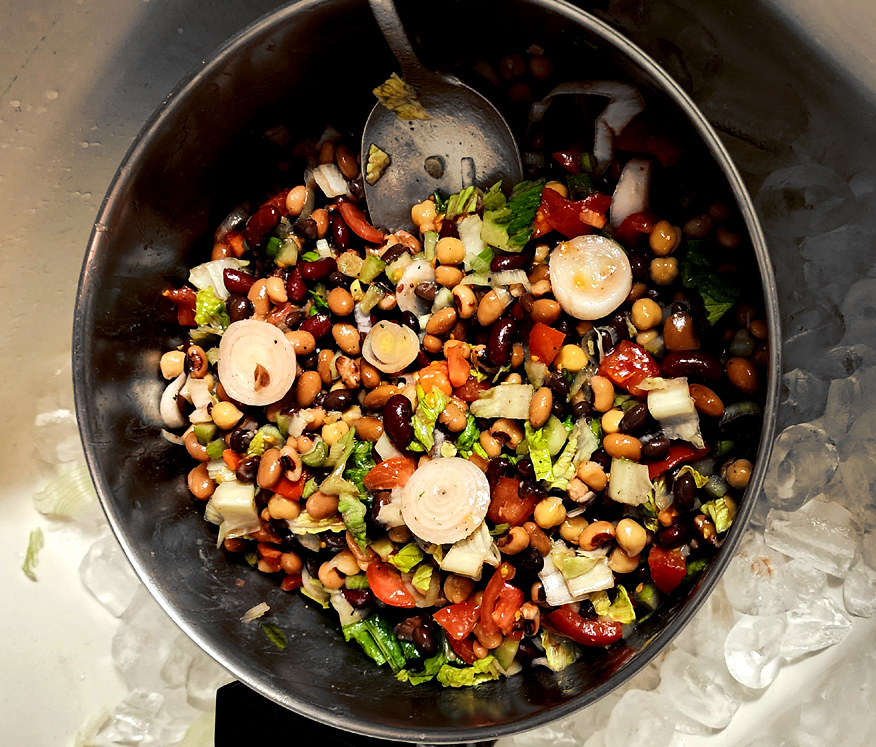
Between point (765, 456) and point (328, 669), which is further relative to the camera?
point (328, 669)

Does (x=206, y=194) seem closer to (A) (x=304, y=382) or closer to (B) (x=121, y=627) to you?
(A) (x=304, y=382)

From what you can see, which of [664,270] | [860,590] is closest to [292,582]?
[664,270]

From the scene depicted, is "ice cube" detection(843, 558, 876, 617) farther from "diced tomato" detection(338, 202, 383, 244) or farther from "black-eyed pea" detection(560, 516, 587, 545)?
"diced tomato" detection(338, 202, 383, 244)

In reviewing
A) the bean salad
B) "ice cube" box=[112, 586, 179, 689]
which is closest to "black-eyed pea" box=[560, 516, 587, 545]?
the bean salad

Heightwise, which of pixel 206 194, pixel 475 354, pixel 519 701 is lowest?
pixel 519 701

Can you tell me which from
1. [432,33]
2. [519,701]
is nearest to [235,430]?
[519,701]

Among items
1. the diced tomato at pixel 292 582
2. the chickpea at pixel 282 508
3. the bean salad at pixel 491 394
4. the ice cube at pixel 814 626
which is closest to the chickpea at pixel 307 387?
the bean salad at pixel 491 394

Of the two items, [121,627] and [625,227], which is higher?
[625,227]
